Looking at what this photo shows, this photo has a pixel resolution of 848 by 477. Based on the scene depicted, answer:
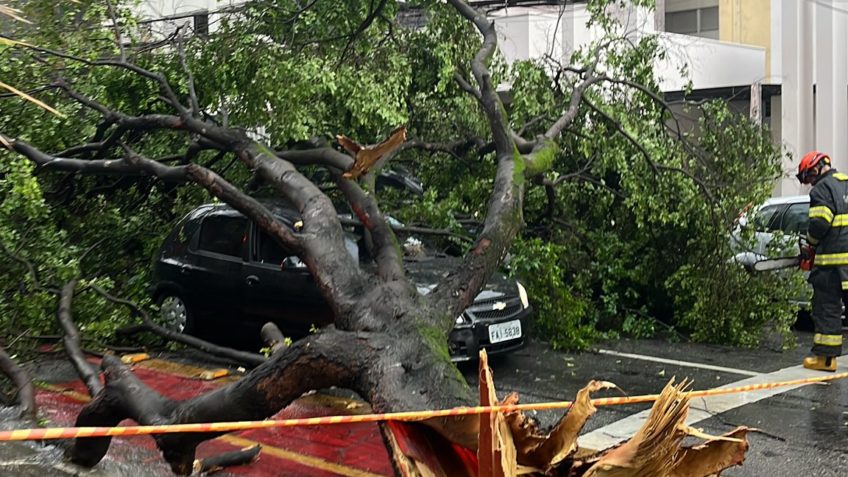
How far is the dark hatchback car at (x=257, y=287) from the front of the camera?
7945 mm

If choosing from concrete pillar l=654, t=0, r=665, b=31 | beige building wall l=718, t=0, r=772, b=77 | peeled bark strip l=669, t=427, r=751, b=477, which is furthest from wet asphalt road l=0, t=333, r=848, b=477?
concrete pillar l=654, t=0, r=665, b=31

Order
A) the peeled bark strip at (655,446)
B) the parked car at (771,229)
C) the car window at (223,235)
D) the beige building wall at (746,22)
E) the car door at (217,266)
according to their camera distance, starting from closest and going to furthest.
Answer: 1. the peeled bark strip at (655,446)
2. the car door at (217,266)
3. the car window at (223,235)
4. the parked car at (771,229)
5. the beige building wall at (746,22)

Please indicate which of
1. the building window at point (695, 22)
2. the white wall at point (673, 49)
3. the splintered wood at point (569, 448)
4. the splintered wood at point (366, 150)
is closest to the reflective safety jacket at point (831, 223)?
the splintered wood at point (366, 150)

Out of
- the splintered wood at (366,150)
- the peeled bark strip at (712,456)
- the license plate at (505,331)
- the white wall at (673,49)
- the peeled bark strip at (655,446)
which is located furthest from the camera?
the white wall at (673,49)

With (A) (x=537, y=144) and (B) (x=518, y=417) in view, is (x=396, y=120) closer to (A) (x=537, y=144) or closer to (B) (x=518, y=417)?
(A) (x=537, y=144)

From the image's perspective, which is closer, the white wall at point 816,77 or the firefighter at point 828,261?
the firefighter at point 828,261

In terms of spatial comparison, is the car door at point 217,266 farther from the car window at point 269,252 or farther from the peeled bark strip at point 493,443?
the peeled bark strip at point 493,443

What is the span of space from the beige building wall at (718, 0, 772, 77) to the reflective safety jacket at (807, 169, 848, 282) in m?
13.3

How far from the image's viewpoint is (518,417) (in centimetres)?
337

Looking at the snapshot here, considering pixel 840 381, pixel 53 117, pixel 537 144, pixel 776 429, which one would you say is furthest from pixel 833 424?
pixel 53 117

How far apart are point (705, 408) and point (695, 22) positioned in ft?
61.4

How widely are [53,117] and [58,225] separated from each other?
1298 millimetres

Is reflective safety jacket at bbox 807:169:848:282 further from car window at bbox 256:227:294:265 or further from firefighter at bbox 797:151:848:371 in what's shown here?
car window at bbox 256:227:294:265

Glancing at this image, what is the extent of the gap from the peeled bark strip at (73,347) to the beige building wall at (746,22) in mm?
17997
